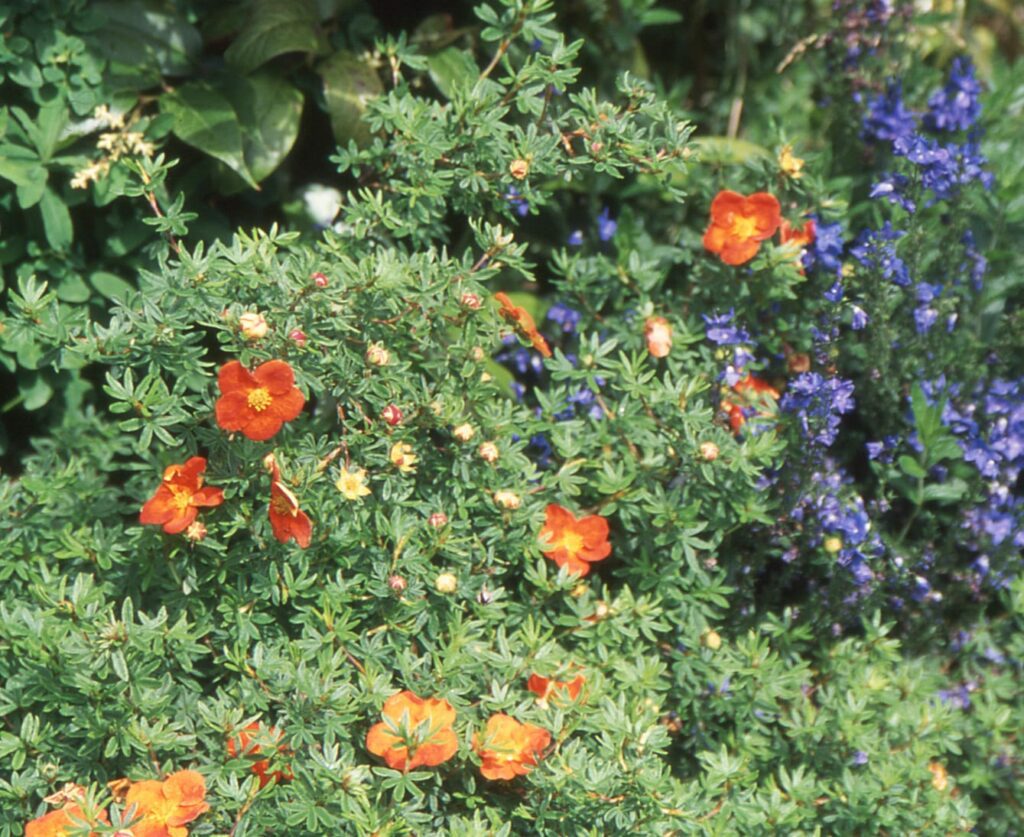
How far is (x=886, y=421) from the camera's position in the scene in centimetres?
251

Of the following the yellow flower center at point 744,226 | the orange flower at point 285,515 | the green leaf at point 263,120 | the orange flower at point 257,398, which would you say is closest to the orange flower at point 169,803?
the orange flower at point 285,515

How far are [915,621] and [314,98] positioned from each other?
1738mm

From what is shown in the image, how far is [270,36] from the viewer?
2.63 m

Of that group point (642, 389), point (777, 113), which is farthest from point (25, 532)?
point (777, 113)

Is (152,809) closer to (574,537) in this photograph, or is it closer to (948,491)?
(574,537)

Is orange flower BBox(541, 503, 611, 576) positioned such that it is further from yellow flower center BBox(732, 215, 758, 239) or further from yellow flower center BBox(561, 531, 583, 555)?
yellow flower center BBox(732, 215, 758, 239)

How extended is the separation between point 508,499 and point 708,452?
0.36 m

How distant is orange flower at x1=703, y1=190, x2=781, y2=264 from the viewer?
238 centimetres

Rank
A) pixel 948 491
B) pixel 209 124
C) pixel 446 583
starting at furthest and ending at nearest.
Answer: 1. pixel 209 124
2. pixel 948 491
3. pixel 446 583

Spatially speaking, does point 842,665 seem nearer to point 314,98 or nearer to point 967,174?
point 967,174

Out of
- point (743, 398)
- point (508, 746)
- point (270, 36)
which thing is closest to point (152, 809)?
point (508, 746)

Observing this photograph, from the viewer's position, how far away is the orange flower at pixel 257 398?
1.83 meters

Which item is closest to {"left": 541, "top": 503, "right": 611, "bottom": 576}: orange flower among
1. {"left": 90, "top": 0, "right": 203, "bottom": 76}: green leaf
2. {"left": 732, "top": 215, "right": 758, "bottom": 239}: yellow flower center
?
{"left": 732, "top": 215, "right": 758, "bottom": 239}: yellow flower center

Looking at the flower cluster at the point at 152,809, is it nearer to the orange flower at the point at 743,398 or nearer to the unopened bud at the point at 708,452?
the unopened bud at the point at 708,452
